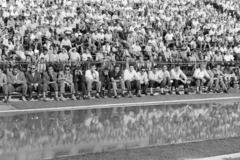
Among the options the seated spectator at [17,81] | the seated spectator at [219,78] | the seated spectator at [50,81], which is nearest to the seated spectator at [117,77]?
the seated spectator at [50,81]

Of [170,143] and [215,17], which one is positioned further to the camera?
[215,17]

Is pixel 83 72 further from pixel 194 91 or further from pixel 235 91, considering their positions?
pixel 235 91

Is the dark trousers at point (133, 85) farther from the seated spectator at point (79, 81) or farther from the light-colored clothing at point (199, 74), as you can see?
the light-colored clothing at point (199, 74)

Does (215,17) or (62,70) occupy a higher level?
(215,17)

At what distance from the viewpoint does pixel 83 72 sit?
58.9 feet

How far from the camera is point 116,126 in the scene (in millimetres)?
12367

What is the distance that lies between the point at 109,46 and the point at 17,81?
6.15 meters

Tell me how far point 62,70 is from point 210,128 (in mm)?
7468

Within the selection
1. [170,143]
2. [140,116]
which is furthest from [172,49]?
[170,143]

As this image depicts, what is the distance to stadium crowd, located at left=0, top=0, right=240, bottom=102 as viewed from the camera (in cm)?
1728

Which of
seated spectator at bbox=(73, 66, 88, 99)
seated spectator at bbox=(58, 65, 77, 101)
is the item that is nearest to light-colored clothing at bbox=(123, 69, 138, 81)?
seated spectator at bbox=(73, 66, 88, 99)

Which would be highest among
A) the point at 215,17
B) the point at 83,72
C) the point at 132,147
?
the point at 215,17

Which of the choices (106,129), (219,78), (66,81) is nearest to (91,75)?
(66,81)

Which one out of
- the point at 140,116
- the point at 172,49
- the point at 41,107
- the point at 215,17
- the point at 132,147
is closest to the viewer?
the point at 132,147
